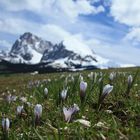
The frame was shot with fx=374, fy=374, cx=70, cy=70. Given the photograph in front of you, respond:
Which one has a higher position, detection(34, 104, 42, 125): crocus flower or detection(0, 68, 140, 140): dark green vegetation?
detection(34, 104, 42, 125): crocus flower

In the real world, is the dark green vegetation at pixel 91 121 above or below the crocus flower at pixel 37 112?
below

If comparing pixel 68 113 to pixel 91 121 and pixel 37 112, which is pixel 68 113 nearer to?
pixel 37 112

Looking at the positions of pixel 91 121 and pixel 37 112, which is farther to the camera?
pixel 91 121

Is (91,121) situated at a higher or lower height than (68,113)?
lower

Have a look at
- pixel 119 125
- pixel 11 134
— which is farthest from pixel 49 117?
pixel 119 125

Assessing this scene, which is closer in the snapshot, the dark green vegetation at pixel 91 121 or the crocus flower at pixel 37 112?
the dark green vegetation at pixel 91 121

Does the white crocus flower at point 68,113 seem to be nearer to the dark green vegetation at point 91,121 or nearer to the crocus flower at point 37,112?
the dark green vegetation at point 91,121

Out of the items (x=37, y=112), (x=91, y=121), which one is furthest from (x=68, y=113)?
(x=91, y=121)

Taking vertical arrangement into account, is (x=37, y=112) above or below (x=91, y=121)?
above

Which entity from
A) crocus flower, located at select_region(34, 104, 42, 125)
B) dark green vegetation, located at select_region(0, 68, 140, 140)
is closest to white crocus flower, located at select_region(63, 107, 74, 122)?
dark green vegetation, located at select_region(0, 68, 140, 140)

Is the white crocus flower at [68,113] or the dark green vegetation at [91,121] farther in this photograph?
the white crocus flower at [68,113]

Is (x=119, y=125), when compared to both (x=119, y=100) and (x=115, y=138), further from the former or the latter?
(x=119, y=100)

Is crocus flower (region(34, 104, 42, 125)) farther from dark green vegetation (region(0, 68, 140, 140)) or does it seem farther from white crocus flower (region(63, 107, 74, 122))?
white crocus flower (region(63, 107, 74, 122))

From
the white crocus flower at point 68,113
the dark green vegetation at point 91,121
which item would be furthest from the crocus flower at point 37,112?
the white crocus flower at point 68,113
